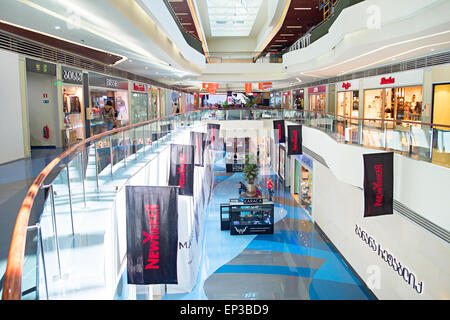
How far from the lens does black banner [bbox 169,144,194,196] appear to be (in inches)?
365

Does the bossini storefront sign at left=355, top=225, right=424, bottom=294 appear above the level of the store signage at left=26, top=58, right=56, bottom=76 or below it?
below

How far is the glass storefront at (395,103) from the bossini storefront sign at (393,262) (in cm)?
430

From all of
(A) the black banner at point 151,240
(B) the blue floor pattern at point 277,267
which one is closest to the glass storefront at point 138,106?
(B) the blue floor pattern at point 277,267

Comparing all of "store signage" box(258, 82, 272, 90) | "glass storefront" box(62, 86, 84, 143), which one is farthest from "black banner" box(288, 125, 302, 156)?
"store signage" box(258, 82, 272, 90)

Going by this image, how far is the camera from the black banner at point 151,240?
18.0 ft

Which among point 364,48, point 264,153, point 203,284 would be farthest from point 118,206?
point 264,153

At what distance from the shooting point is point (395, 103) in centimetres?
1317

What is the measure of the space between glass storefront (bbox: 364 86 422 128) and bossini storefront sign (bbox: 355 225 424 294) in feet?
14.1

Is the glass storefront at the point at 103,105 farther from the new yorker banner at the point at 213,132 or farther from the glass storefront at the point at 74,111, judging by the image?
the new yorker banner at the point at 213,132

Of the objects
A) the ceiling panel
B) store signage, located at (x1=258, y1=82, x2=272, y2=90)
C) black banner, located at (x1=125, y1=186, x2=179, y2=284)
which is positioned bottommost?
black banner, located at (x1=125, y1=186, x2=179, y2=284)

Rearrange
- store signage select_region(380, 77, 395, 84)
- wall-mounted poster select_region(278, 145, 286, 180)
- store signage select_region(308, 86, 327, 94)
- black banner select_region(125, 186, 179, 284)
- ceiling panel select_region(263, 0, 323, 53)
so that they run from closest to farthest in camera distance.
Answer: black banner select_region(125, 186, 179, 284) < store signage select_region(380, 77, 395, 84) < ceiling panel select_region(263, 0, 323, 53) < store signage select_region(308, 86, 327, 94) < wall-mounted poster select_region(278, 145, 286, 180)

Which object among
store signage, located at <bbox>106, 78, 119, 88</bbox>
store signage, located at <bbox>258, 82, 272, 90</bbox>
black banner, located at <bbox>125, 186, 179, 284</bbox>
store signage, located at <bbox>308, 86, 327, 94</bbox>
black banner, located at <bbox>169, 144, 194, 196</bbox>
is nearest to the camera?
black banner, located at <bbox>125, 186, 179, 284</bbox>

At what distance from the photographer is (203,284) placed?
11.1 metres

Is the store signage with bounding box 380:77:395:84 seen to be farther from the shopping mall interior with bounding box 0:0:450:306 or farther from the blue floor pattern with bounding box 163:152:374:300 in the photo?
the blue floor pattern with bounding box 163:152:374:300
